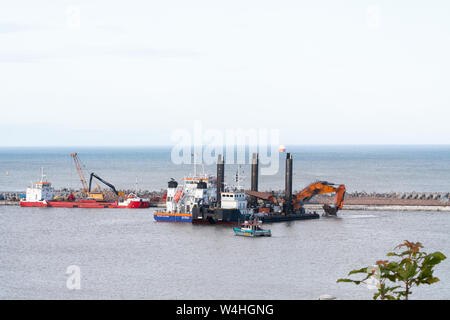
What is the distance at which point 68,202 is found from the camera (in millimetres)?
103000

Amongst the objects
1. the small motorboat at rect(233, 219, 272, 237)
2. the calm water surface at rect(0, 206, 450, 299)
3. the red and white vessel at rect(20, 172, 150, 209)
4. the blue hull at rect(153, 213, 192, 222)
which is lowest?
the calm water surface at rect(0, 206, 450, 299)

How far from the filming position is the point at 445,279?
41375 millimetres

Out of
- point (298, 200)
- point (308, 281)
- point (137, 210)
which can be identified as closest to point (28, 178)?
point (137, 210)

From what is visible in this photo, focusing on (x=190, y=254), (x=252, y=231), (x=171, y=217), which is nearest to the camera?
(x=190, y=254)

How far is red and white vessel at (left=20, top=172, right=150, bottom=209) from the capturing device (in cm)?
9981

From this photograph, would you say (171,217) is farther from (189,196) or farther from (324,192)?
(324,192)

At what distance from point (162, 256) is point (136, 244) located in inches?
289

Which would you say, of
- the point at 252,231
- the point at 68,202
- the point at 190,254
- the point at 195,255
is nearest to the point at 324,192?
the point at 252,231

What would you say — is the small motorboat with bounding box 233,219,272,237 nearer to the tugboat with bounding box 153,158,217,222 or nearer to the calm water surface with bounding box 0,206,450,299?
the calm water surface with bounding box 0,206,450,299

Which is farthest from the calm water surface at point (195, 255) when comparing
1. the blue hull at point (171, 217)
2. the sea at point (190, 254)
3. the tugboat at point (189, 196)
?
the tugboat at point (189, 196)

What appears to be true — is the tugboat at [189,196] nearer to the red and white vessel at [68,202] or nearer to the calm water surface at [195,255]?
the calm water surface at [195,255]

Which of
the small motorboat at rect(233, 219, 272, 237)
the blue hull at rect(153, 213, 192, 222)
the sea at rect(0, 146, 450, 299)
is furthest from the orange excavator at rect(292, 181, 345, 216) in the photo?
the small motorboat at rect(233, 219, 272, 237)
